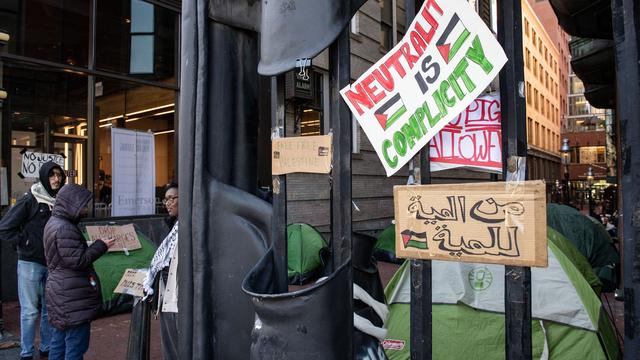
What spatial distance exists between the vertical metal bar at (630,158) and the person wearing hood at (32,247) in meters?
5.15

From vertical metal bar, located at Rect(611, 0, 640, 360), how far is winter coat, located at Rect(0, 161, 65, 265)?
5247 millimetres

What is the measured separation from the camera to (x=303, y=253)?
937cm

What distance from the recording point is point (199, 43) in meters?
2.26

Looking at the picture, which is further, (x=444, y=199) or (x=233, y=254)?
(x=233, y=254)

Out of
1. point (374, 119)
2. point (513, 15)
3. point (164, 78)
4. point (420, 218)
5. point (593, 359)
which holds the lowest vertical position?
point (593, 359)

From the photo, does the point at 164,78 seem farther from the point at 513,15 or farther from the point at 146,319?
the point at 513,15

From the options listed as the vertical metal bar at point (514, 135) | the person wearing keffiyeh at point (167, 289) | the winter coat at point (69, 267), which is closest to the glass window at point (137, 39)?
the winter coat at point (69, 267)

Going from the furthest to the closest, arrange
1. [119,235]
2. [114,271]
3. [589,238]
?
[589,238] < [119,235] < [114,271]

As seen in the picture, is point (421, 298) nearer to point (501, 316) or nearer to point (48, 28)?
point (501, 316)

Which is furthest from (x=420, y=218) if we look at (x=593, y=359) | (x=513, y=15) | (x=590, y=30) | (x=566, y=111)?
(x=566, y=111)

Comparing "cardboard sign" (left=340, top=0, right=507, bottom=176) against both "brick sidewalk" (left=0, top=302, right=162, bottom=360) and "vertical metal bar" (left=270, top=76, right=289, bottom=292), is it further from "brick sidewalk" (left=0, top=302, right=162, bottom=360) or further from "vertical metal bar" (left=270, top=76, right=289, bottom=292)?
"brick sidewalk" (left=0, top=302, right=162, bottom=360)

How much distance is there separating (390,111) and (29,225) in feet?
15.5

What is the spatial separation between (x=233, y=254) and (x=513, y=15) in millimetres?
1522

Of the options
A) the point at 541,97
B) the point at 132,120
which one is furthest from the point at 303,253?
the point at 541,97
